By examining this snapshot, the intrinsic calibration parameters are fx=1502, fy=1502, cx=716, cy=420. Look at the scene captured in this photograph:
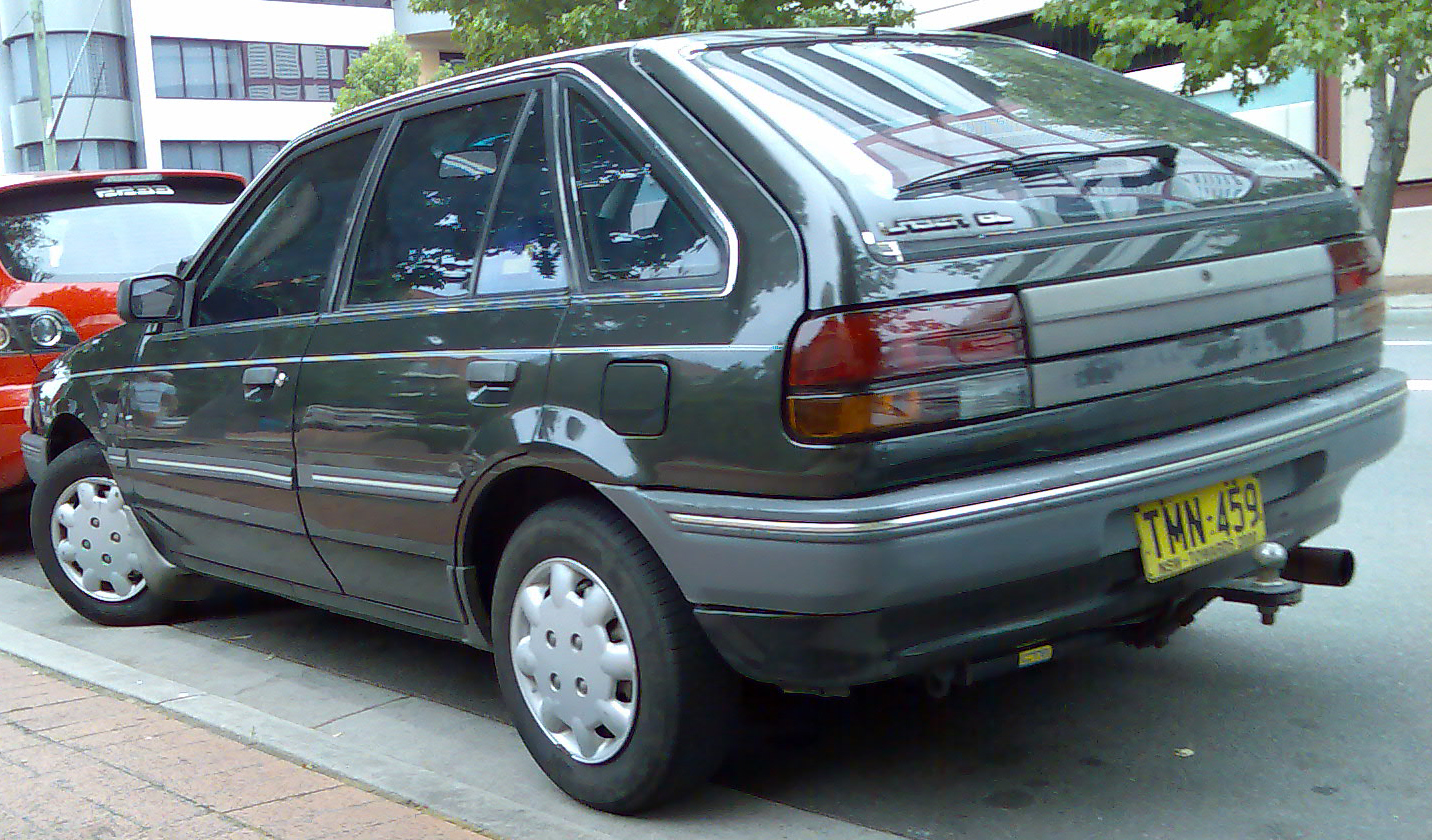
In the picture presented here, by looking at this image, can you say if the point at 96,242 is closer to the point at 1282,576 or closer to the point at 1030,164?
the point at 1030,164

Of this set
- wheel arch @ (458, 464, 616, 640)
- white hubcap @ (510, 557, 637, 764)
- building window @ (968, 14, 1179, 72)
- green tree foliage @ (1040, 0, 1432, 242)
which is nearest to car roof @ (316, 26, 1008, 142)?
wheel arch @ (458, 464, 616, 640)

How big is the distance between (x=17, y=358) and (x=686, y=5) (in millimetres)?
15346

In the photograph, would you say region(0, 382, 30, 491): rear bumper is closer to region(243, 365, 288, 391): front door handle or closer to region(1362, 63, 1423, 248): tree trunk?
region(243, 365, 288, 391): front door handle

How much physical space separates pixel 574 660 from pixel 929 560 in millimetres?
939

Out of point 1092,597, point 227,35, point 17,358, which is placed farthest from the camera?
point 227,35

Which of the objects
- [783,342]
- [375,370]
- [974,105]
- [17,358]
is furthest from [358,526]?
[17,358]

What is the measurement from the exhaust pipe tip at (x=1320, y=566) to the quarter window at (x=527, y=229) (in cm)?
180

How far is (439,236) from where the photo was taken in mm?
3756

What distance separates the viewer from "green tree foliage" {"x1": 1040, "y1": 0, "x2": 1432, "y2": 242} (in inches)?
657

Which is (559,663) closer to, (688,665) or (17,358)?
(688,665)

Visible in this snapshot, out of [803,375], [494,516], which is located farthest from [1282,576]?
[494,516]

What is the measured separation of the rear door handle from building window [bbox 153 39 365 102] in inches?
1954

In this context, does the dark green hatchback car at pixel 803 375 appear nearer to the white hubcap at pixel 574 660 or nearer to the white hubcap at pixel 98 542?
the white hubcap at pixel 574 660

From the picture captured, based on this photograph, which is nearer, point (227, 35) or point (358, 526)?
point (358, 526)
